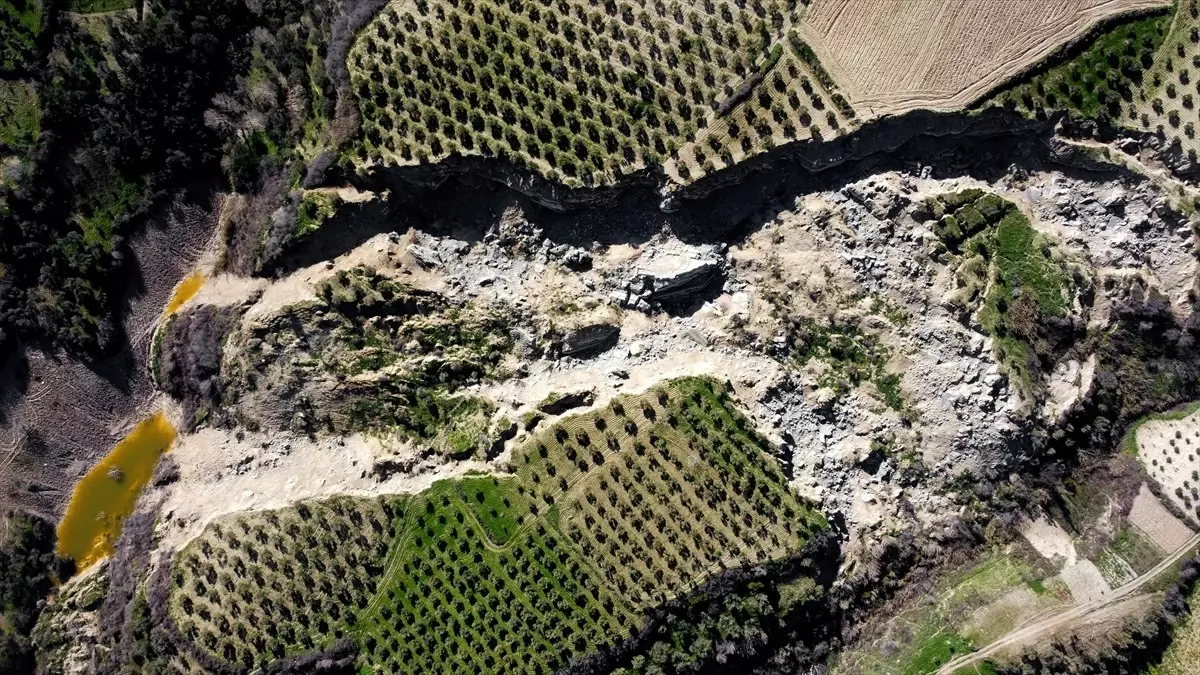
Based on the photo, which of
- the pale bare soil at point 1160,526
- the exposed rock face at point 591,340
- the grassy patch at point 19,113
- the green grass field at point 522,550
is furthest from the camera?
the grassy patch at point 19,113

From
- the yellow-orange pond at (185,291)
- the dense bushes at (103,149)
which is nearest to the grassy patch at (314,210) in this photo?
the dense bushes at (103,149)

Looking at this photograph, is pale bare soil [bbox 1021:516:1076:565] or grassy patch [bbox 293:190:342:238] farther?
grassy patch [bbox 293:190:342:238]

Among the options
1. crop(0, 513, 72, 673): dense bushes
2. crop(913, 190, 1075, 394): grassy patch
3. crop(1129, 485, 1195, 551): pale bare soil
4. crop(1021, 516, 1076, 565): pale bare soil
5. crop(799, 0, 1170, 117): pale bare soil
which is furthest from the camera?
crop(0, 513, 72, 673): dense bushes

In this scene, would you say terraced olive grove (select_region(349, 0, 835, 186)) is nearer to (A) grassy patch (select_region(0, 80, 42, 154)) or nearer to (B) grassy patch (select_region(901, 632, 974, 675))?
(A) grassy patch (select_region(0, 80, 42, 154))

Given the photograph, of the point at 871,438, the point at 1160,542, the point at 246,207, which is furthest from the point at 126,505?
the point at 1160,542

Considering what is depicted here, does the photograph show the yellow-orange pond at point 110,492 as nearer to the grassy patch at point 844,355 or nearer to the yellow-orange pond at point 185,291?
the yellow-orange pond at point 185,291

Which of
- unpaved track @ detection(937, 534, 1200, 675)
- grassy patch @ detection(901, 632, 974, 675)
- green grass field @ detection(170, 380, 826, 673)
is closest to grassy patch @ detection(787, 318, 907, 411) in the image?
green grass field @ detection(170, 380, 826, 673)

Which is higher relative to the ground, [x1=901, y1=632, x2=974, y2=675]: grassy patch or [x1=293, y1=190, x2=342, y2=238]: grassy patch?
[x1=293, y1=190, x2=342, y2=238]: grassy patch
